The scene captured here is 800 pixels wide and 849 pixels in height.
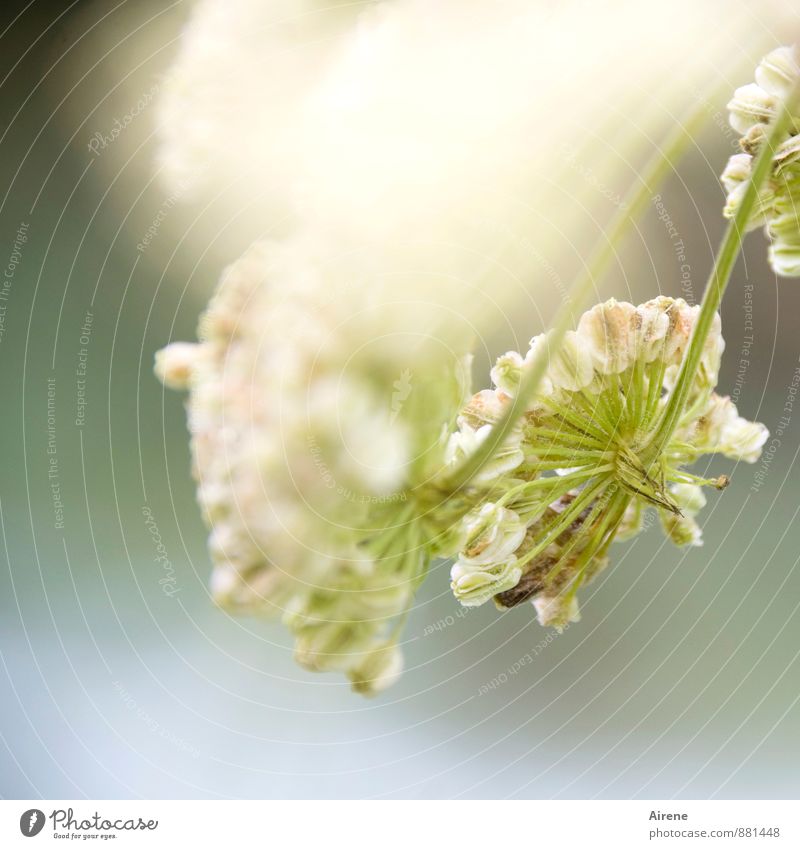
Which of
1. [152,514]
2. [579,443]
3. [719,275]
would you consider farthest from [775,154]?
[152,514]

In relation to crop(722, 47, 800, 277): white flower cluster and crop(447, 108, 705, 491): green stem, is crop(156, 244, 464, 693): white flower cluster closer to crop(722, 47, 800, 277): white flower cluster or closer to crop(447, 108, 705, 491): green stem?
crop(447, 108, 705, 491): green stem

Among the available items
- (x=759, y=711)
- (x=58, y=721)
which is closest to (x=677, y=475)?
(x=759, y=711)

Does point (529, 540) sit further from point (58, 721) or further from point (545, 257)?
point (58, 721)

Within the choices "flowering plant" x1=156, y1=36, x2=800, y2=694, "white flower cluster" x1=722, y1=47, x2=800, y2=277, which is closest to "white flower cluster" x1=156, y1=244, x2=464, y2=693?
"flowering plant" x1=156, y1=36, x2=800, y2=694

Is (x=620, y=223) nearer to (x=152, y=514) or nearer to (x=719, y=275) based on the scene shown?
(x=719, y=275)

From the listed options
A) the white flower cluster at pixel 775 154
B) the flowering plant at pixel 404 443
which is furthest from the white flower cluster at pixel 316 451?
the white flower cluster at pixel 775 154

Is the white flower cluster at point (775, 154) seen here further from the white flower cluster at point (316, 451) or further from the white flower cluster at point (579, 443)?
the white flower cluster at point (316, 451)
